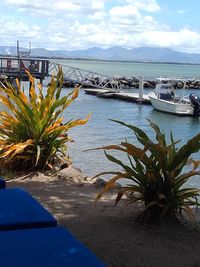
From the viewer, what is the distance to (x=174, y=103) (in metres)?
30.2

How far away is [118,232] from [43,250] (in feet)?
5.94

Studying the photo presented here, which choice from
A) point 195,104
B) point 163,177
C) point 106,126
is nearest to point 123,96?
point 195,104

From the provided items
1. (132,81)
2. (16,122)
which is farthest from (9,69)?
(16,122)

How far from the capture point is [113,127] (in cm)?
2306

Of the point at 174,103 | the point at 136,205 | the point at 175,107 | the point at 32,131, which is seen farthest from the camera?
the point at 174,103

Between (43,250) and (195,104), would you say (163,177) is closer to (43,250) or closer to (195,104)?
(43,250)

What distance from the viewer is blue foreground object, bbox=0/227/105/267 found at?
2721 mm

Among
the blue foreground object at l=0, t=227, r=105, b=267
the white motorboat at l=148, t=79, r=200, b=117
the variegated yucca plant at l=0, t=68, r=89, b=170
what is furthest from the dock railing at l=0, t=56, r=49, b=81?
the blue foreground object at l=0, t=227, r=105, b=267

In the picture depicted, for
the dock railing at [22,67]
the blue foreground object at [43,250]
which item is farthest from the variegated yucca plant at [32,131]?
the dock railing at [22,67]

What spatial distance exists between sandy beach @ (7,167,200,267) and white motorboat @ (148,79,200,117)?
77.1ft

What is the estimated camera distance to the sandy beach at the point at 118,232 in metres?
4.00

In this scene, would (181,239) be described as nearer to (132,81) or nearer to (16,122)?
(16,122)

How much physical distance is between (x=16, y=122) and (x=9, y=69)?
29.7 m

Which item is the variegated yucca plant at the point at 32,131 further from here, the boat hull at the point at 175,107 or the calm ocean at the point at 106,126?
the boat hull at the point at 175,107
